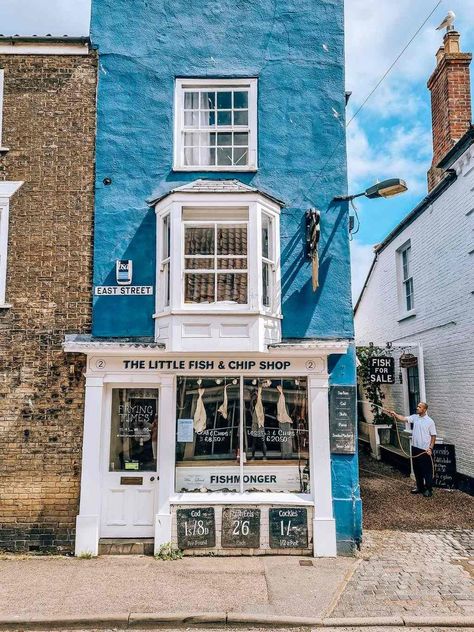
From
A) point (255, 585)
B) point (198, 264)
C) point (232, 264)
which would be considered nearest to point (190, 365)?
point (198, 264)

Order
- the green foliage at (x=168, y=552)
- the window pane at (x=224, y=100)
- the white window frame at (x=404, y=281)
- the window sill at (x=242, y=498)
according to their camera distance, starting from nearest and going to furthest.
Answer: the green foliage at (x=168, y=552) < the window sill at (x=242, y=498) < the window pane at (x=224, y=100) < the white window frame at (x=404, y=281)

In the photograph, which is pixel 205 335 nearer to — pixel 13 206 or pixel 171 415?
pixel 171 415

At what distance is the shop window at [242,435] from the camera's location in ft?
29.9

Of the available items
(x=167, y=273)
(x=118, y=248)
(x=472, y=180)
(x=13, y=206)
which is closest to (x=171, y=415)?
(x=167, y=273)

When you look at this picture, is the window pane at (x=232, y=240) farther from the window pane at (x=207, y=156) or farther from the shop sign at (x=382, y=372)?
the shop sign at (x=382, y=372)

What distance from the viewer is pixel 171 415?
29.7ft

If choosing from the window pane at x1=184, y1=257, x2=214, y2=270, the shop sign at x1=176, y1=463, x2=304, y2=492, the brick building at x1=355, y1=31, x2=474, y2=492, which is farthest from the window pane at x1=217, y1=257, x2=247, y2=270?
the brick building at x1=355, y1=31, x2=474, y2=492

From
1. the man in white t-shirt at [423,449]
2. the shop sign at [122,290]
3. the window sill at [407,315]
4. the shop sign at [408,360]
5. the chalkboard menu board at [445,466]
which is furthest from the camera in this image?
the window sill at [407,315]

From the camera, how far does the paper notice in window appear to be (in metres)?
9.12

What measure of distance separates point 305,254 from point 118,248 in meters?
3.35

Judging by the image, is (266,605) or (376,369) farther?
(376,369)

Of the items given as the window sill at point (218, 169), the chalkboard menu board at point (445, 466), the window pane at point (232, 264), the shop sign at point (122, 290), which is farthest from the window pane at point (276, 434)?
the chalkboard menu board at point (445, 466)

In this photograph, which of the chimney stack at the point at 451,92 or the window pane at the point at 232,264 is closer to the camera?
the window pane at the point at 232,264

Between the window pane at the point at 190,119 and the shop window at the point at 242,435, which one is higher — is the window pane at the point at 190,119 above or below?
above
